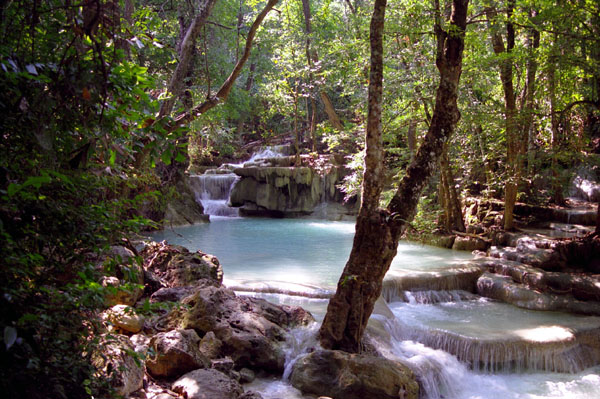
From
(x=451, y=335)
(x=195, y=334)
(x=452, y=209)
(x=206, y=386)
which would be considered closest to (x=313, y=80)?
(x=452, y=209)

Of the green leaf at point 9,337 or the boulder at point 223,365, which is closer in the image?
the green leaf at point 9,337

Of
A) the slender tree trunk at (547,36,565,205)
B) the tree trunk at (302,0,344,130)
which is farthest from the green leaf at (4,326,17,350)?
the tree trunk at (302,0,344,130)

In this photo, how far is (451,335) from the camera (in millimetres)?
5902

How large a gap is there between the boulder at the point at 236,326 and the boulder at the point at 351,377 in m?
0.41

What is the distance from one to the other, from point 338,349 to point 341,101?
19891mm

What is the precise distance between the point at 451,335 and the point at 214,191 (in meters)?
15.6

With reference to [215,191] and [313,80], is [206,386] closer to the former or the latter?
[313,80]

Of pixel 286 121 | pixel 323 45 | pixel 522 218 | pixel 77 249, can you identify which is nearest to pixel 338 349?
pixel 77 249

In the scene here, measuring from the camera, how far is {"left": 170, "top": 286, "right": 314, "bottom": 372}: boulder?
4.75 m

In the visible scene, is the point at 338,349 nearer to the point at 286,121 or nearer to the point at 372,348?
the point at 372,348

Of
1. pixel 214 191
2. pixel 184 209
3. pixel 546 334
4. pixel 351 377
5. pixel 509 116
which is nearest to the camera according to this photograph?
pixel 351 377

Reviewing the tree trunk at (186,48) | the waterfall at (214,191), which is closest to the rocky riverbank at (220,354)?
the tree trunk at (186,48)

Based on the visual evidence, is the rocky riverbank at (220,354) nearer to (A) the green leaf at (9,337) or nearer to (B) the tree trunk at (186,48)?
(A) the green leaf at (9,337)

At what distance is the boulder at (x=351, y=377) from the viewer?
4246 millimetres
